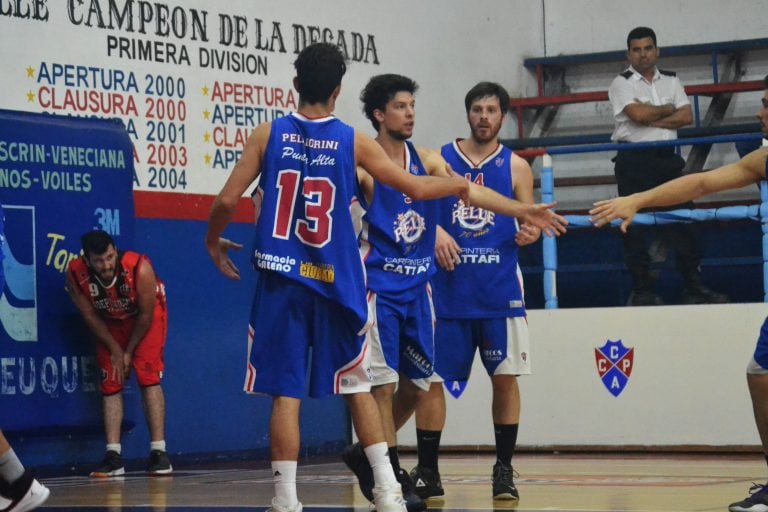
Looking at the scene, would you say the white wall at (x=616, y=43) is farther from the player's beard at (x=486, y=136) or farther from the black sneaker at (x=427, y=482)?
the black sneaker at (x=427, y=482)

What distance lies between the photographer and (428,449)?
800 cm

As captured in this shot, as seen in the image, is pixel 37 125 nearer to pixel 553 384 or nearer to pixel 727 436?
pixel 553 384

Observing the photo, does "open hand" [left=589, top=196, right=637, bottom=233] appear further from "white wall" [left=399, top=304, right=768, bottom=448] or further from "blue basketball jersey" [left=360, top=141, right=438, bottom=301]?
"white wall" [left=399, top=304, right=768, bottom=448]

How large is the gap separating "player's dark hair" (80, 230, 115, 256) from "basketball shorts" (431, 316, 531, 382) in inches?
125

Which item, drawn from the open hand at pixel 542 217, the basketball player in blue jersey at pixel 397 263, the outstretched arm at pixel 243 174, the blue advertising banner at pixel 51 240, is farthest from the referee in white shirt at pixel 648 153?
the outstretched arm at pixel 243 174

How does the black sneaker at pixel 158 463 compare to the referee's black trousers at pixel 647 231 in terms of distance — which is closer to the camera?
the black sneaker at pixel 158 463

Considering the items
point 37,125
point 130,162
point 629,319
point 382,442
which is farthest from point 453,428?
point 382,442

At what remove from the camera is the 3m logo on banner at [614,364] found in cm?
1166

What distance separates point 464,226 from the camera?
8.29 metres

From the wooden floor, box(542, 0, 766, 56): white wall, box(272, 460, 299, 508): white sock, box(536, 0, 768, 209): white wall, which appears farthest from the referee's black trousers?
box(272, 460, 299, 508): white sock

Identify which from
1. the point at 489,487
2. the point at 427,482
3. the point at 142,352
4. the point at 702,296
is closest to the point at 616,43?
the point at 702,296

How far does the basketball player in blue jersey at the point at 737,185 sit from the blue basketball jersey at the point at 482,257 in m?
1.34

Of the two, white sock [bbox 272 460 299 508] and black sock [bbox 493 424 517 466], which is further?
black sock [bbox 493 424 517 466]

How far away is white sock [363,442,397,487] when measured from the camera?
638cm
